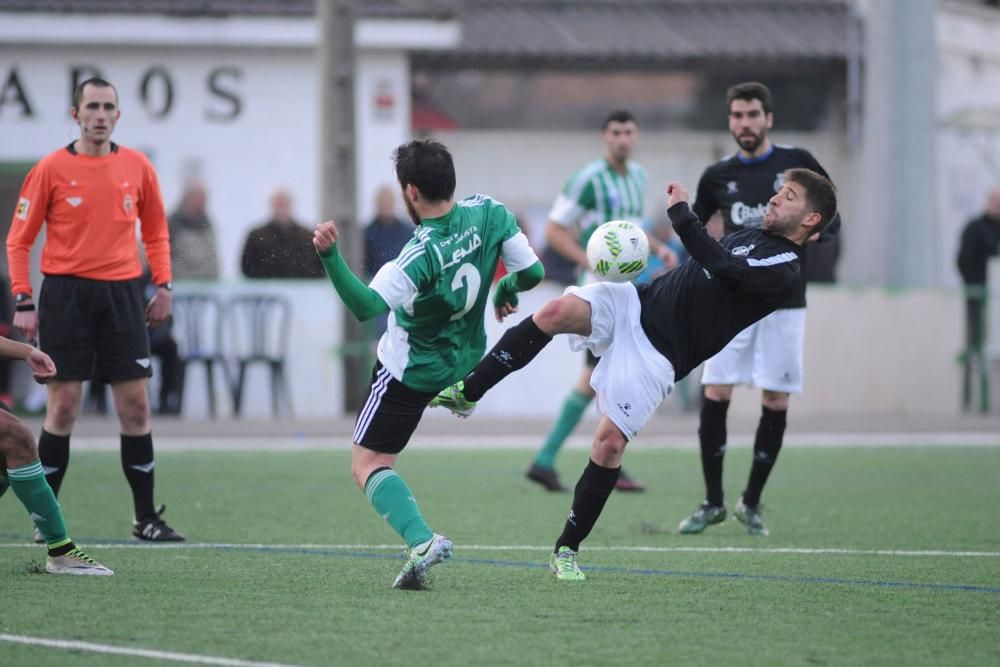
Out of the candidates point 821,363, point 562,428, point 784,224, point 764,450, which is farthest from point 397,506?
point 821,363

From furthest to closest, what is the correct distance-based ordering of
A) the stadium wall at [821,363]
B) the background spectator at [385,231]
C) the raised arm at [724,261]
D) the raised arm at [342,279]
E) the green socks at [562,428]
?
1. the background spectator at [385,231]
2. the stadium wall at [821,363]
3. the green socks at [562,428]
4. the raised arm at [724,261]
5. the raised arm at [342,279]

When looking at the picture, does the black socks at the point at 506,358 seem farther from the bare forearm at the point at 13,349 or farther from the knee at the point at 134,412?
the knee at the point at 134,412

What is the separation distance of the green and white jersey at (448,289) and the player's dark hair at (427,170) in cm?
12

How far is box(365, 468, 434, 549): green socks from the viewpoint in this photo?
6797mm

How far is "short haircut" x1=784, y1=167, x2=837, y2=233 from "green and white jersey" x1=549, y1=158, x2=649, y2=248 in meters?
3.90

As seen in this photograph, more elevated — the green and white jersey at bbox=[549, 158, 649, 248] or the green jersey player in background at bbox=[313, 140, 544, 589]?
the green and white jersey at bbox=[549, 158, 649, 248]

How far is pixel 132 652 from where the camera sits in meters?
5.58

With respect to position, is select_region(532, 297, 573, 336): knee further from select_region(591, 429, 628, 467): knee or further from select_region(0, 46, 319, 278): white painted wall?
select_region(0, 46, 319, 278): white painted wall

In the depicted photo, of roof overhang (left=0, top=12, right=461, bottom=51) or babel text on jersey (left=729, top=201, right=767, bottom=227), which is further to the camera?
roof overhang (left=0, top=12, right=461, bottom=51)

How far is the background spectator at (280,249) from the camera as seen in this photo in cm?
1741

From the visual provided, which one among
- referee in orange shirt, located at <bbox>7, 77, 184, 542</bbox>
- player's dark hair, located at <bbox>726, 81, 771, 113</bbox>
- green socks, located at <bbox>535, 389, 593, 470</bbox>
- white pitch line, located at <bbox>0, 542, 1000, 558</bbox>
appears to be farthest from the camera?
green socks, located at <bbox>535, 389, 593, 470</bbox>

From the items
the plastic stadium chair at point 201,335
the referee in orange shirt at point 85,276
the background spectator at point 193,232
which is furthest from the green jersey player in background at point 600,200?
the background spectator at point 193,232

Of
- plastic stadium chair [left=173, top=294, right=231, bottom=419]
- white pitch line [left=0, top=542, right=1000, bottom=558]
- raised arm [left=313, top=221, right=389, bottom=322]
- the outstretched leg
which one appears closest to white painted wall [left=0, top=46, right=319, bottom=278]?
plastic stadium chair [left=173, top=294, right=231, bottom=419]

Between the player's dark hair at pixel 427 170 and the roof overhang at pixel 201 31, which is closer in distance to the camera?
the player's dark hair at pixel 427 170
